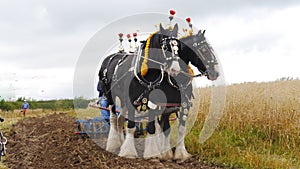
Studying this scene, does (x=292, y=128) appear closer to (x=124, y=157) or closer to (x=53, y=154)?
(x=124, y=157)

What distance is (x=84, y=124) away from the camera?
794 cm

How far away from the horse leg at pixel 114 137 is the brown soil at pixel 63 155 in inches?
8.4

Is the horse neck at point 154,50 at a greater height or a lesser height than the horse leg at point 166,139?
greater

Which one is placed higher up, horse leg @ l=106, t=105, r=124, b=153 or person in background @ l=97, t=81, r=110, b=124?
person in background @ l=97, t=81, r=110, b=124

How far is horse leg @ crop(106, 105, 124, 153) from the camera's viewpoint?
681 centimetres

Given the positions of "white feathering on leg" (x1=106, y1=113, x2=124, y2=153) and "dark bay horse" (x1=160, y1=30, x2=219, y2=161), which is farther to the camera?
"white feathering on leg" (x1=106, y1=113, x2=124, y2=153)

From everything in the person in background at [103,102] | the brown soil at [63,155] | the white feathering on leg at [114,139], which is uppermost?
the person in background at [103,102]

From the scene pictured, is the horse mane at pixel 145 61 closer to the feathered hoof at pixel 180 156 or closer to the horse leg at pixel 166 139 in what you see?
the horse leg at pixel 166 139

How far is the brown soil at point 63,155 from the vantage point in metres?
5.50

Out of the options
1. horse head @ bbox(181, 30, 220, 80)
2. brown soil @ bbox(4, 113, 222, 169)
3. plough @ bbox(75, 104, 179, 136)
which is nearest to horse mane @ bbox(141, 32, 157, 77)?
horse head @ bbox(181, 30, 220, 80)

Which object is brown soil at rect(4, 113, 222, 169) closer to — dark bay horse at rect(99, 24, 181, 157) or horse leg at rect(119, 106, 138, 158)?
horse leg at rect(119, 106, 138, 158)

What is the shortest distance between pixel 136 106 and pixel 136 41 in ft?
4.08

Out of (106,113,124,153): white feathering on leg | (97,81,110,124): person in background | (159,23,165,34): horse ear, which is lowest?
(106,113,124,153): white feathering on leg

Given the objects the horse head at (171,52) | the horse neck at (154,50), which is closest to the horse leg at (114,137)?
the horse neck at (154,50)
